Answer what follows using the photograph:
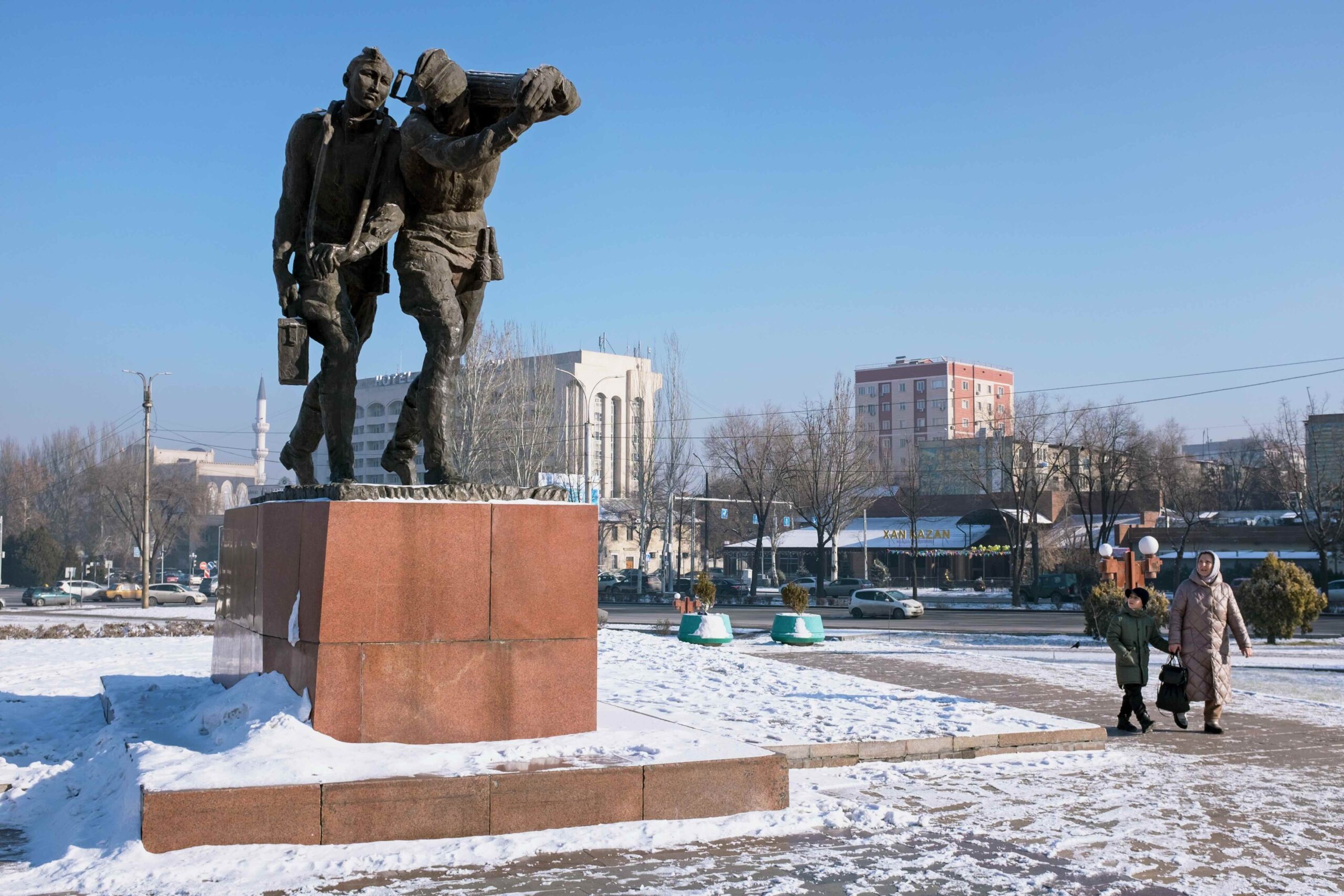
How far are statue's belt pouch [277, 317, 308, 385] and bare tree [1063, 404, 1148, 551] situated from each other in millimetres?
40112

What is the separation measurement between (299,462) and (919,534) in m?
47.3

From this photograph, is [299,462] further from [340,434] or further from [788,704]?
[788,704]

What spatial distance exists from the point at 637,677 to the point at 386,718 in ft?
17.9

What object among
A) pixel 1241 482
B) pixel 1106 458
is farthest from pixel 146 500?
pixel 1241 482

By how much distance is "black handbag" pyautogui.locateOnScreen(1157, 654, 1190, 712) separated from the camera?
9.01 metres

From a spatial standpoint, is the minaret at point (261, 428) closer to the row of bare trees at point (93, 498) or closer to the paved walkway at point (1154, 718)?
the row of bare trees at point (93, 498)

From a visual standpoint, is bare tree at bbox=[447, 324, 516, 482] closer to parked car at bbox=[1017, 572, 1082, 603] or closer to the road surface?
the road surface

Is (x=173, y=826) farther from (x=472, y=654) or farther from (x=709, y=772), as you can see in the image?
(x=709, y=772)

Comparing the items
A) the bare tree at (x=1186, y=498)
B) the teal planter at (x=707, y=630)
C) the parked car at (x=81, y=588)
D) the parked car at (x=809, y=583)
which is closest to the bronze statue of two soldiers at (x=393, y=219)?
the teal planter at (x=707, y=630)

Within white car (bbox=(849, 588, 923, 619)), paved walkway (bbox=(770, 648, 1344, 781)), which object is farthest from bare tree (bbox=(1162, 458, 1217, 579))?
paved walkway (bbox=(770, 648, 1344, 781))

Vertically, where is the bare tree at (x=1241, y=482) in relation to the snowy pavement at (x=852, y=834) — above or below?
above

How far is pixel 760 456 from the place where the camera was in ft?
163

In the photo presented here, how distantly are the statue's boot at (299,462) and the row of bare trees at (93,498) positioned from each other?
176 ft

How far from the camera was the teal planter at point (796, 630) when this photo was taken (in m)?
18.9
